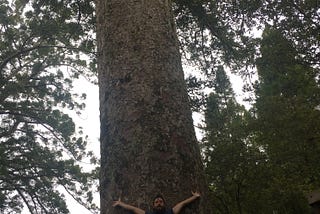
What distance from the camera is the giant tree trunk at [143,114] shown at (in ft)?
6.05

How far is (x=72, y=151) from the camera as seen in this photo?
55.8 ft

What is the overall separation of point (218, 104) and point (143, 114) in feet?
34.7

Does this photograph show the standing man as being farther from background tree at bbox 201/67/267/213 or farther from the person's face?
background tree at bbox 201/67/267/213

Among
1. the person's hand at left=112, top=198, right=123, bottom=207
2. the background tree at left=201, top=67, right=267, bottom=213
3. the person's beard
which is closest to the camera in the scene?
the person's beard

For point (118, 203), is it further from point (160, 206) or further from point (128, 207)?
point (160, 206)

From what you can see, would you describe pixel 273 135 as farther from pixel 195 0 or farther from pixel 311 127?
pixel 195 0

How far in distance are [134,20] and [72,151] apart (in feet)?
50.3

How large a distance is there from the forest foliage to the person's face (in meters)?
5.05

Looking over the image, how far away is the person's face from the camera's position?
5.59ft

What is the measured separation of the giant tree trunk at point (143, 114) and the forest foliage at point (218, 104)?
3995 mm

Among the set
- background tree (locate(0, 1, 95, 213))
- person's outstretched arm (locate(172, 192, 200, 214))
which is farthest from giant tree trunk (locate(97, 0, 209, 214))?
background tree (locate(0, 1, 95, 213))

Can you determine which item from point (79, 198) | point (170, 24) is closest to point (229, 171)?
point (170, 24)

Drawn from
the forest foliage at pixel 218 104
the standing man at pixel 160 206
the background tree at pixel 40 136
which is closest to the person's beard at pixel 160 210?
the standing man at pixel 160 206

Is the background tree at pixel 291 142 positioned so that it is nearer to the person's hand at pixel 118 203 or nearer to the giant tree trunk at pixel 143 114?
the giant tree trunk at pixel 143 114
